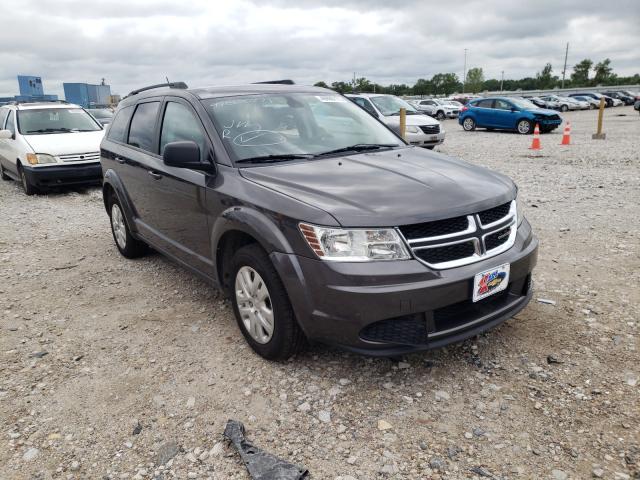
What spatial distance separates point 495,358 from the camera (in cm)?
324

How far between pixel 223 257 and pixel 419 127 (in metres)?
10.9

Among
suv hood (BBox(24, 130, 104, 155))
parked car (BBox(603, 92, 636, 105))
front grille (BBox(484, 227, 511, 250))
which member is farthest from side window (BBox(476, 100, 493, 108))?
parked car (BBox(603, 92, 636, 105))

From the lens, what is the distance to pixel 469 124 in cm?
2300

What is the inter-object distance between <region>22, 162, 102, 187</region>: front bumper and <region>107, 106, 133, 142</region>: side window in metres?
4.16

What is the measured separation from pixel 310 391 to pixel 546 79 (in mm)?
101306

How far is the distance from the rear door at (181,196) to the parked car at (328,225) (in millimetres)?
17

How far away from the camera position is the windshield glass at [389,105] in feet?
46.3

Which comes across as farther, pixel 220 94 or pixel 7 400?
pixel 220 94

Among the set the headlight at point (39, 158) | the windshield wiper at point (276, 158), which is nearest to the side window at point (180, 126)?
the windshield wiper at point (276, 158)

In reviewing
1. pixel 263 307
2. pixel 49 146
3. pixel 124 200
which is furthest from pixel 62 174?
pixel 263 307

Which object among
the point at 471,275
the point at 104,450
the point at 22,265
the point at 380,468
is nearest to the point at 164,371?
the point at 104,450

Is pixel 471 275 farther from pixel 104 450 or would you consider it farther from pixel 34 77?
pixel 34 77

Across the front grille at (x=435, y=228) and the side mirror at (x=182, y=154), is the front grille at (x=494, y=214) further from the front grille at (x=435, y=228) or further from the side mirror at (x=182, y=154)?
the side mirror at (x=182, y=154)

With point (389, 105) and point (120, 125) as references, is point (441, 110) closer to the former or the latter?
point (389, 105)
